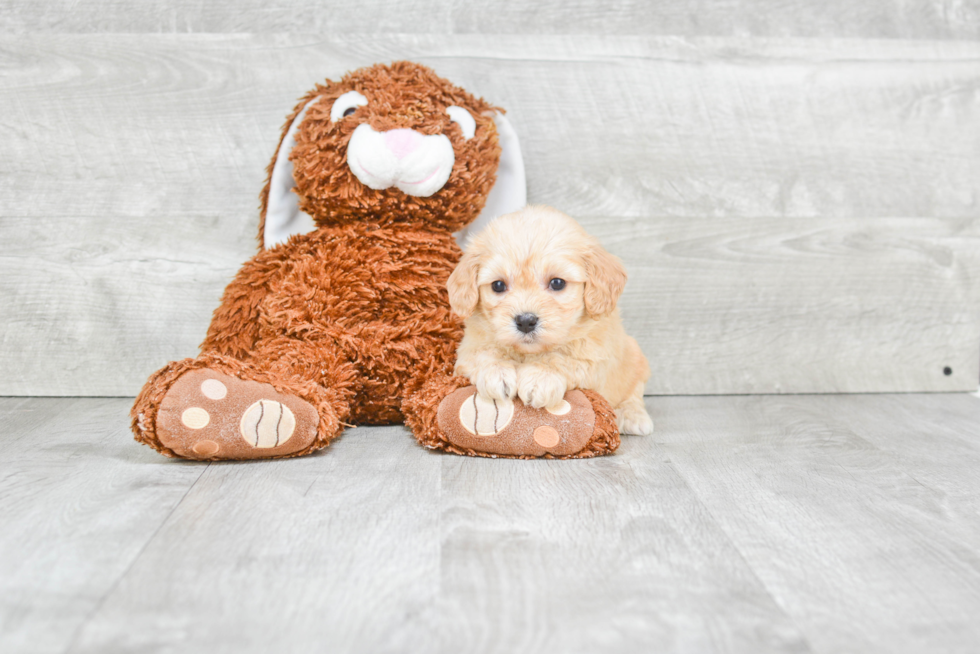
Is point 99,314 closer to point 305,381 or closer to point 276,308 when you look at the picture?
point 276,308

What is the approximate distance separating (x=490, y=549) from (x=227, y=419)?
1.67 ft

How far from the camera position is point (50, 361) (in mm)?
1834

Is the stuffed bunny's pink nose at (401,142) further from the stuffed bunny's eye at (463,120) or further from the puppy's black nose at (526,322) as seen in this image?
the puppy's black nose at (526,322)

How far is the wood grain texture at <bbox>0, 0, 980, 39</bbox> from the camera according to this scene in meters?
1.79

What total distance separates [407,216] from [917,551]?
103 centimetres


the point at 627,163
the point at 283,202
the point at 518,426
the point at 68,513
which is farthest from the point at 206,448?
the point at 627,163

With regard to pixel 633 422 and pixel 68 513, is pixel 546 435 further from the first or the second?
pixel 68 513

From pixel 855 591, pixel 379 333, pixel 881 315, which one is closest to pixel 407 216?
pixel 379 333

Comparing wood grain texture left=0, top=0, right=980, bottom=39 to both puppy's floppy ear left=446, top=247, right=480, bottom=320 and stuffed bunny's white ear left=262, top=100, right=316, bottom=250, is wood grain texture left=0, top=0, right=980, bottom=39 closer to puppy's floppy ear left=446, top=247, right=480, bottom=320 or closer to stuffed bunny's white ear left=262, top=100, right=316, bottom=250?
stuffed bunny's white ear left=262, top=100, right=316, bottom=250

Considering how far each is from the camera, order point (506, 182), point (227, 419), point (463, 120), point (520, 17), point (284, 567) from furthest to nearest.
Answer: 1. point (520, 17)
2. point (506, 182)
3. point (463, 120)
4. point (227, 419)
5. point (284, 567)

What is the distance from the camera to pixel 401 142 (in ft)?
4.75

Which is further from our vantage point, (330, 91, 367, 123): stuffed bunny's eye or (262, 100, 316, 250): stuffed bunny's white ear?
(262, 100, 316, 250): stuffed bunny's white ear

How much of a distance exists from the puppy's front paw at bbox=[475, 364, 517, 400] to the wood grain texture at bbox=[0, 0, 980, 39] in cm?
94

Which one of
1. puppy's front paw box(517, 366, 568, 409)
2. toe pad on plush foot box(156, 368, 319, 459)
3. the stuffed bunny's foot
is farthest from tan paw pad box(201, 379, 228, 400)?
puppy's front paw box(517, 366, 568, 409)
